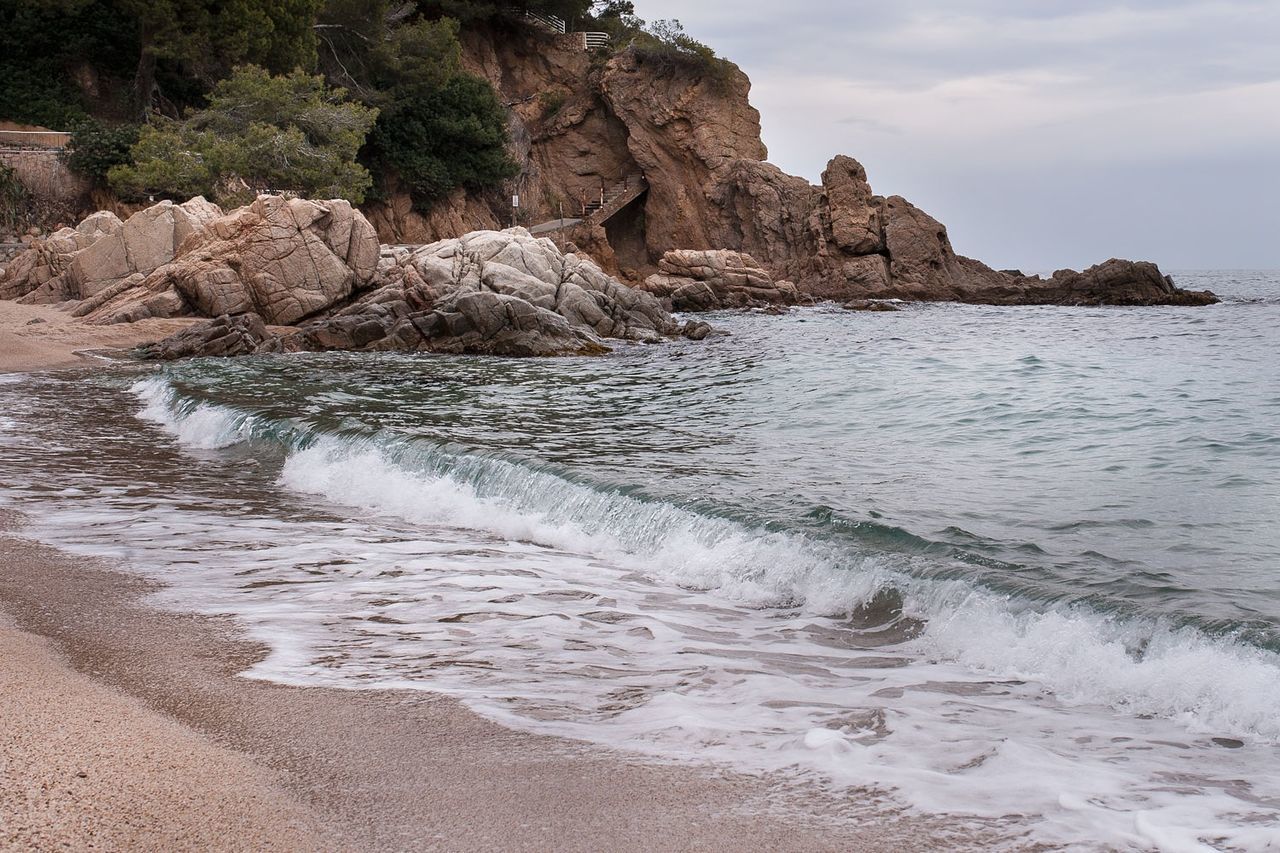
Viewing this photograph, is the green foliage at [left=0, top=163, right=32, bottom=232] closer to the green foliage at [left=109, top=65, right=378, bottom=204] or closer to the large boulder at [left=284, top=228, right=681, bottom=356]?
the green foliage at [left=109, top=65, right=378, bottom=204]

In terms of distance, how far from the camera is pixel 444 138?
155 feet

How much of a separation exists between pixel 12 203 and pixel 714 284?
970 inches

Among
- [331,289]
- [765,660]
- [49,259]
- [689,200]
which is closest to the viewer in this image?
[765,660]

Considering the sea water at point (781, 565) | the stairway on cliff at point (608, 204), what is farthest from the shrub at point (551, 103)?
the sea water at point (781, 565)

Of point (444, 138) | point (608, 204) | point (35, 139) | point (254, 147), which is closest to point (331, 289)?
point (254, 147)

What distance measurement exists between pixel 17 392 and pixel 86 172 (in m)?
24.1

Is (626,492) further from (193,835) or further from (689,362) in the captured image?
(689,362)

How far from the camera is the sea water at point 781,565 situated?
425 cm

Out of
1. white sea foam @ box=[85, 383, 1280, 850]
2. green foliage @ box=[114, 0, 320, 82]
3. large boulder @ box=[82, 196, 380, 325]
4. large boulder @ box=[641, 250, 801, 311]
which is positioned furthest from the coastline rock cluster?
white sea foam @ box=[85, 383, 1280, 850]

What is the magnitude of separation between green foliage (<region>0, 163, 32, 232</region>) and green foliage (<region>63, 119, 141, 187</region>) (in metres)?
1.76

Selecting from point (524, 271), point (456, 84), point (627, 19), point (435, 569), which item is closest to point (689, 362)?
point (524, 271)

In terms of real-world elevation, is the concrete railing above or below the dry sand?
above

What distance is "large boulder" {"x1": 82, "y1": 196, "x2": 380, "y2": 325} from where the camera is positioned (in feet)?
77.9

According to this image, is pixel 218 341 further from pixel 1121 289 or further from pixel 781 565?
pixel 1121 289
